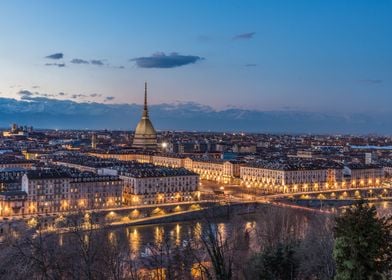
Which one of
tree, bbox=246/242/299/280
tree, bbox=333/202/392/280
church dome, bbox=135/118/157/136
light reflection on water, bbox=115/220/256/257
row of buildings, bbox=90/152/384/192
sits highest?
church dome, bbox=135/118/157/136

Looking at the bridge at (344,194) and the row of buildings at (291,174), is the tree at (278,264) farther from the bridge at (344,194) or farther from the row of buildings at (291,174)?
the row of buildings at (291,174)

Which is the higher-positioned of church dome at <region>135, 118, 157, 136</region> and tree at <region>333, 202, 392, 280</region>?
church dome at <region>135, 118, 157, 136</region>

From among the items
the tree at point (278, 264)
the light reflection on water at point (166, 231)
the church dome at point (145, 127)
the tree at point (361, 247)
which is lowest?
the light reflection on water at point (166, 231)

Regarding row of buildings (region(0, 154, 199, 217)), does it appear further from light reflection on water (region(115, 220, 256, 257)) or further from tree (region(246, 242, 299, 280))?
tree (region(246, 242, 299, 280))

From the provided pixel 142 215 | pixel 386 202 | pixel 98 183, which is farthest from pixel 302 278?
pixel 386 202

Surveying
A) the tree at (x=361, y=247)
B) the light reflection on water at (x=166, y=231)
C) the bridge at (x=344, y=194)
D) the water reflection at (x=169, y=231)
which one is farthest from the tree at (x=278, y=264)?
the bridge at (x=344, y=194)

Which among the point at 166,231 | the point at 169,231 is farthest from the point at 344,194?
the point at 166,231

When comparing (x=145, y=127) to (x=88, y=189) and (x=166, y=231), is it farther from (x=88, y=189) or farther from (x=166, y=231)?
(x=166, y=231)

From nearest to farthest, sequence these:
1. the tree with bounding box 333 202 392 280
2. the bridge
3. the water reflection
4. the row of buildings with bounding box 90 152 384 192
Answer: the tree with bounding box 333 202 392 280 < the water reflection < the bridge < the row of buildings with bounding box 90 152 384 192

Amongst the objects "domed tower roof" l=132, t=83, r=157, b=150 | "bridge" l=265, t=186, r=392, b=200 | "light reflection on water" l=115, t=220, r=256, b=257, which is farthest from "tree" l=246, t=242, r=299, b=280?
"domed tower roof" l=132, t=83, r=157, b=150

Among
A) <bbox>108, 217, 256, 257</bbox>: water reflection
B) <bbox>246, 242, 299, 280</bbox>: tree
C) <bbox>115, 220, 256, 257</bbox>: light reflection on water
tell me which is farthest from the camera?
<bbox>115, 220, 256, 257</bbox>: light reflection on water
